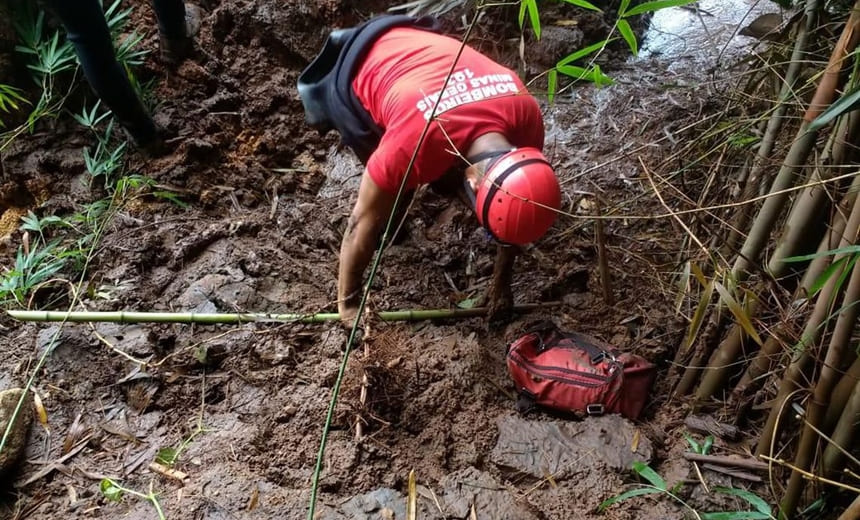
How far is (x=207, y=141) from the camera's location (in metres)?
2.92

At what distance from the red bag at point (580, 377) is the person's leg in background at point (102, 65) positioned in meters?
2.06

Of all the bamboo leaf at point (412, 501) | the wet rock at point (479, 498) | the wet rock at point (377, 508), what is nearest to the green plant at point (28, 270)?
the wet rock at point (377, 508)

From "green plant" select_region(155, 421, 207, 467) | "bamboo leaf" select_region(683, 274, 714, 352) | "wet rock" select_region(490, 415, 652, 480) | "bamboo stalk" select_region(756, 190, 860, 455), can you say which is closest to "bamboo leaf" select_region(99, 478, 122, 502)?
"green plant" select_region(155, 421, 207, 467)

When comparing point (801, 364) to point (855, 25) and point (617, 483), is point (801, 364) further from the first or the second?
point (855, 25)

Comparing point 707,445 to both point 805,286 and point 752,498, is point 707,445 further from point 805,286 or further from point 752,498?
point 805,286

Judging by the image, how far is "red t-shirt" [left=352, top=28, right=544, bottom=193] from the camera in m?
1.93

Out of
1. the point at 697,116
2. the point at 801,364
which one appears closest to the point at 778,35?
the point at 697,116

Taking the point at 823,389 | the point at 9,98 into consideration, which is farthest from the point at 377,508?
the point at 9,98

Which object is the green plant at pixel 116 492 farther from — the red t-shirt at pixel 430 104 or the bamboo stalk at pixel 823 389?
the bamboo stalk at pixel 823 389

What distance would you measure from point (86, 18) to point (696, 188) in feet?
8.54

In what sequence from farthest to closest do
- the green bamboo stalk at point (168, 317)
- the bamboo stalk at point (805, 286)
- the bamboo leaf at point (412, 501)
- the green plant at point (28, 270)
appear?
the green plant at point (28, 270)
the green bamboo stalk at point (168, 317)
the bamboo leaf at point (412, 501)
the bamboo stalk at point (805, 286)

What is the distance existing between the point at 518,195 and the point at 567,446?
0.84m

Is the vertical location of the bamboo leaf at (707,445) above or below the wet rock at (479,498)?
above

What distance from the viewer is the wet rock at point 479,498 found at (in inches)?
65.2
